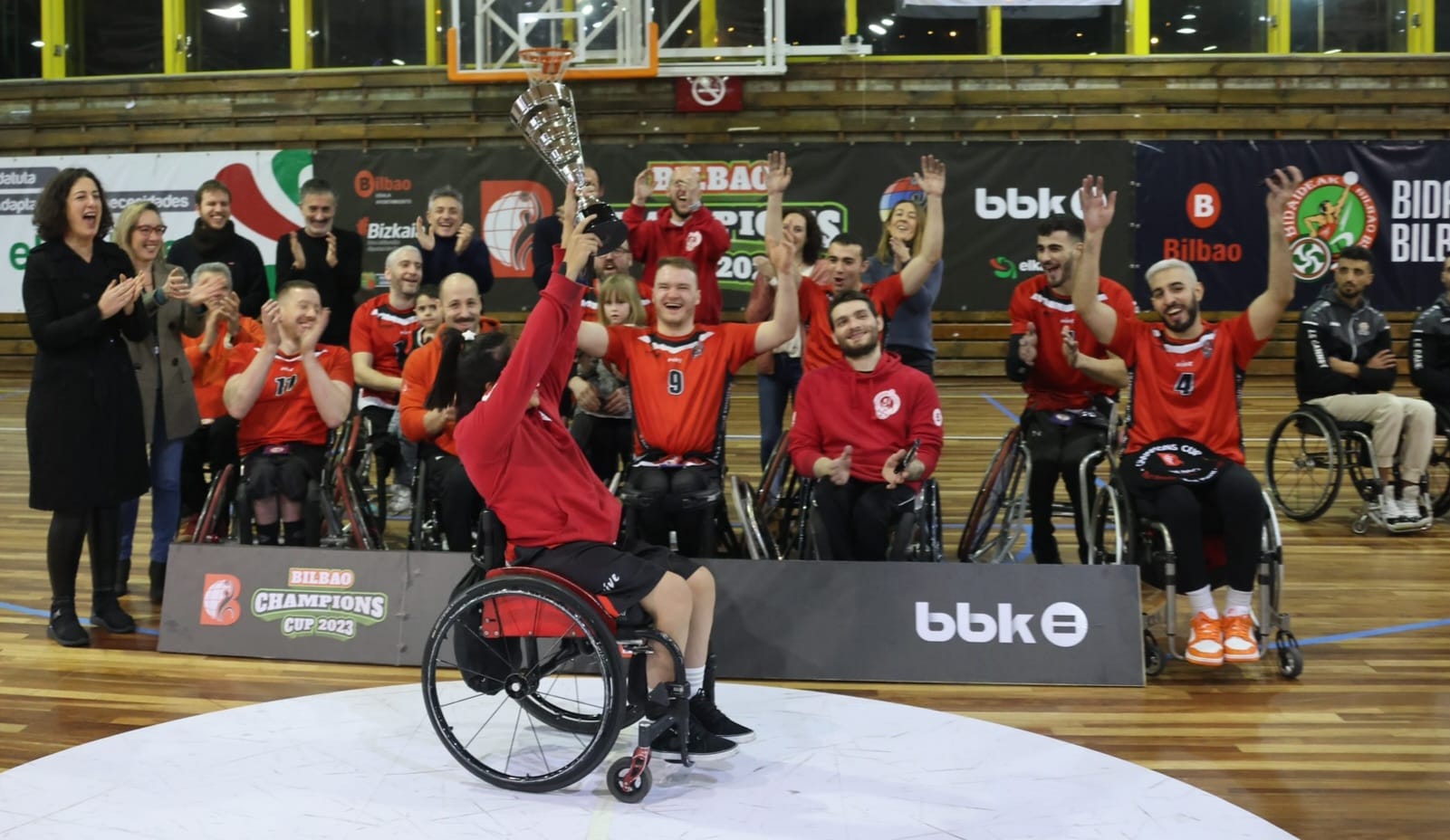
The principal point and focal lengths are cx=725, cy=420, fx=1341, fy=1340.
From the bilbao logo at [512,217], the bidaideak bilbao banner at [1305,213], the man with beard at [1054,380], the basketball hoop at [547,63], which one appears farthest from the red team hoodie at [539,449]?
the bidaideak bilbao banner at [1305,213]

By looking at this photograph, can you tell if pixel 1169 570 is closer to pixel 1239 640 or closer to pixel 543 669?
pixel 1239 640

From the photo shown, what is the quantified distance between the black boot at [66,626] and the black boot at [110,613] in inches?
3.4

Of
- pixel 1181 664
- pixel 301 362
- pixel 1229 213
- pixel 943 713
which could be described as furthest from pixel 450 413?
pixel 1229 213

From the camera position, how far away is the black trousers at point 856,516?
12.6 feet

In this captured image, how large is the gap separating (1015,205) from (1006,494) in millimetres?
5497

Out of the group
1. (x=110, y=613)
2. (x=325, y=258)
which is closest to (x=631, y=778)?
(x=110, y=613)

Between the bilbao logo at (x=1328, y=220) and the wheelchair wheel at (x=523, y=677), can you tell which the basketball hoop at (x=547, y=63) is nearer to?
the wheelchair wheel at (x=523, y=677)

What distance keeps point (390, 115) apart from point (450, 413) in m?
7.00

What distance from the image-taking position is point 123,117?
1077cm

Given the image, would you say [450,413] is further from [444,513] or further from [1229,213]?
[1229,213]

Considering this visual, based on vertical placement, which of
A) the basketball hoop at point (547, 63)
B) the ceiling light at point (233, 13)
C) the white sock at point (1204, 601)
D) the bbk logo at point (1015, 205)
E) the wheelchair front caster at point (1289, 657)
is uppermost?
the ceiling light at point (233, 13)

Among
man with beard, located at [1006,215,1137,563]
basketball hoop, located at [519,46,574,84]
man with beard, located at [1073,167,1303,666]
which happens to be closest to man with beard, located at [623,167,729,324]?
man with beard, located at [1006,215,1137,563]

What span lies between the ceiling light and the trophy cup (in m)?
8.78

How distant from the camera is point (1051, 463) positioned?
4.44m
